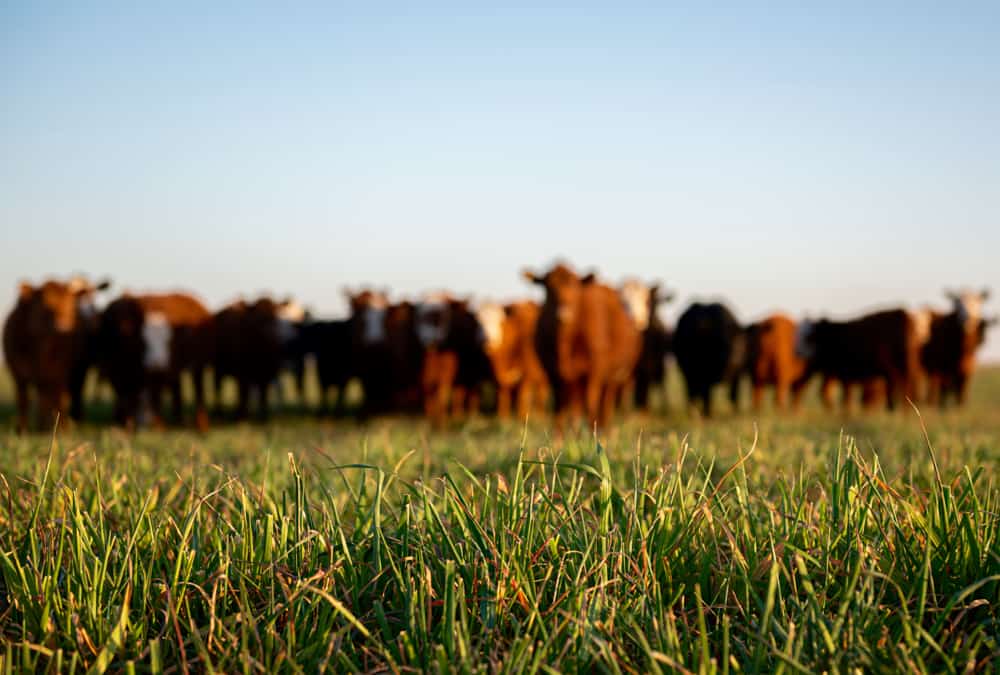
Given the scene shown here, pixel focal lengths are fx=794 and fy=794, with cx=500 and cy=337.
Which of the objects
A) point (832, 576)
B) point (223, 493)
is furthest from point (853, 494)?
point (223, 493)

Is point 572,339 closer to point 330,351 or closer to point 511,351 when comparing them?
point 511,351

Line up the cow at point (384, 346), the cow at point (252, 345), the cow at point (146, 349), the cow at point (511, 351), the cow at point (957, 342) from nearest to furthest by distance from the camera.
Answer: the cow at point (146, 349), the cow at point (511, 351), the cow at point (384, 346), the cow at point (252, 345), the cow at point (957, 342)

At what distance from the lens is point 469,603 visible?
7.72ft

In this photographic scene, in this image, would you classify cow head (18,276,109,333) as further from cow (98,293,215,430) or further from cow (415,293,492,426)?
cow (415,293,492,426)

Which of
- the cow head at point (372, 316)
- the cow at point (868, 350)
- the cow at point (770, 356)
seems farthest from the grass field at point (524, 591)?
the cow at point (868, 350)

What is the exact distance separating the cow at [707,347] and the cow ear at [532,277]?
16.5 ft

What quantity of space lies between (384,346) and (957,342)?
13.0 m

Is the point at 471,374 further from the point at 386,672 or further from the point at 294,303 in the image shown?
the point at 386,672

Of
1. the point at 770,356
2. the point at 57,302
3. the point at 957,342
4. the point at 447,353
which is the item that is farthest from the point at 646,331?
the point at 57,302

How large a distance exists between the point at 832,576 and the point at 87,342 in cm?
1217

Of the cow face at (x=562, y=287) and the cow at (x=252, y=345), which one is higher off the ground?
Answer: the cow face at (x=562, y=287)

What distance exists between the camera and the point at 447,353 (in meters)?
13.3

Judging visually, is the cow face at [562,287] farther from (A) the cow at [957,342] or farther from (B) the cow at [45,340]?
(A) the cow at [957,342]

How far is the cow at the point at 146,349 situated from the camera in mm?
12102
